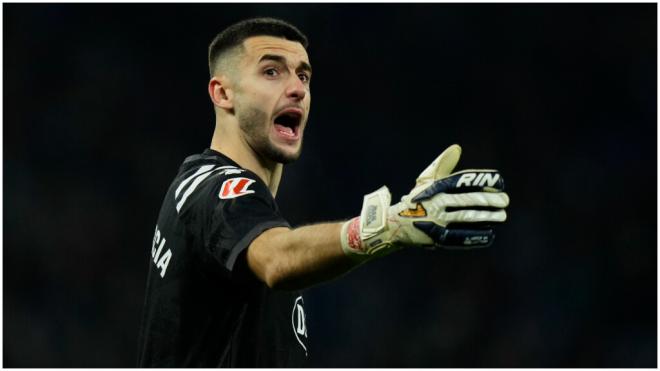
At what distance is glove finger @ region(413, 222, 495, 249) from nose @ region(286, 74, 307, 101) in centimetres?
120

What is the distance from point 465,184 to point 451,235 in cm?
12

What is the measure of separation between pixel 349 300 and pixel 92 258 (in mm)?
2402

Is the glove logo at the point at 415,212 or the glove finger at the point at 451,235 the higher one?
the glove logo at the point at 415,212

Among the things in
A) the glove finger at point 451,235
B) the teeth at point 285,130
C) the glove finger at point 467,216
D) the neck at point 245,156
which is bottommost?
the glove finger at point 451,235

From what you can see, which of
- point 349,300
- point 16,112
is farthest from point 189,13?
point 349,300

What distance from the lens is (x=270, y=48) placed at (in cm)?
334

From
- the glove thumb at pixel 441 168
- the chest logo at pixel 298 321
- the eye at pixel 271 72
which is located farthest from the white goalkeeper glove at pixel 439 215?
the eye at pixel 271 72

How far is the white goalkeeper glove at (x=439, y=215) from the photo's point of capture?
84.3 inches

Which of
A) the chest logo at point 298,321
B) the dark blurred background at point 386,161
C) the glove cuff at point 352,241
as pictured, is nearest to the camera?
the glove cuff at point 352,241

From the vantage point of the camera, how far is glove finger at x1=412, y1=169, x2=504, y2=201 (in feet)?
7.02

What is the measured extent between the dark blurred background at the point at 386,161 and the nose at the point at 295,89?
16.8ft

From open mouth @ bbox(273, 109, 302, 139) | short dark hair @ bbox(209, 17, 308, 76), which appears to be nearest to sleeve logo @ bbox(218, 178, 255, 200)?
open mouth @ bbox(273, 109, 302, 139)

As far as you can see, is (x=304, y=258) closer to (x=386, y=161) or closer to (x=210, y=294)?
(x=210, y=294)

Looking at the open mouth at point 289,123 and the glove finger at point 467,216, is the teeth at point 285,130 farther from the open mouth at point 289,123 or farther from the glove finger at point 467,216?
the glove finger at point 467,216
